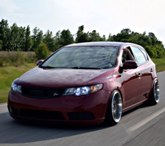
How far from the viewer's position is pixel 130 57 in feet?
31.6

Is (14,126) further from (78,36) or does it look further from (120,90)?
(78,36)

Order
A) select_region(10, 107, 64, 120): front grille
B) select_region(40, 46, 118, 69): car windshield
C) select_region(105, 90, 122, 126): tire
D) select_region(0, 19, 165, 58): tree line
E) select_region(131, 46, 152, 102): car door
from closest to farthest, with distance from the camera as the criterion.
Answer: select_region(10, 107, 64, 120): front grille → select_region(105, 90, 122, 126): tire → select_region(40, 46, 118, 69): car windshield → select_region(131, 46, 152, 102): car door → select_region(0, 19, 165, 58): tree line

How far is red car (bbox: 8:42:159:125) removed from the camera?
7.32 m

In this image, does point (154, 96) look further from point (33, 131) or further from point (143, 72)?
point (33, 131)

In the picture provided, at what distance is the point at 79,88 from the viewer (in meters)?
7.38

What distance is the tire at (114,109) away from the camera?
7805 mm

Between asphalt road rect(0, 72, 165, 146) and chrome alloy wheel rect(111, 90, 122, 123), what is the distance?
0.15 metres

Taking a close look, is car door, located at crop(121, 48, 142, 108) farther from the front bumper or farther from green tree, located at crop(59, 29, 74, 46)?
green tree, located at crop(59, 29, 74, 46)

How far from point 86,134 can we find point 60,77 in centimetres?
106

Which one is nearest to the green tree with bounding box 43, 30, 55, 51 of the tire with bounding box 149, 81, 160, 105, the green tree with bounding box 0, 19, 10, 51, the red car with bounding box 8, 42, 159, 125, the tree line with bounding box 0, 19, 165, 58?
the tree line with bounding box 0, 19, 165, 58

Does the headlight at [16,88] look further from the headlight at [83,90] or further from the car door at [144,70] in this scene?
the car door at [144,70]

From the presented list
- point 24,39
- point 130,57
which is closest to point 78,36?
point 24,39

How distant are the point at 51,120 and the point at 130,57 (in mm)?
2836

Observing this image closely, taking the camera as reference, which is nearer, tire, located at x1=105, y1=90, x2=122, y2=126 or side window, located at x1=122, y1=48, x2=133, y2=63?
tire, located at x1=105, y1=90, x2=122, y2=126
